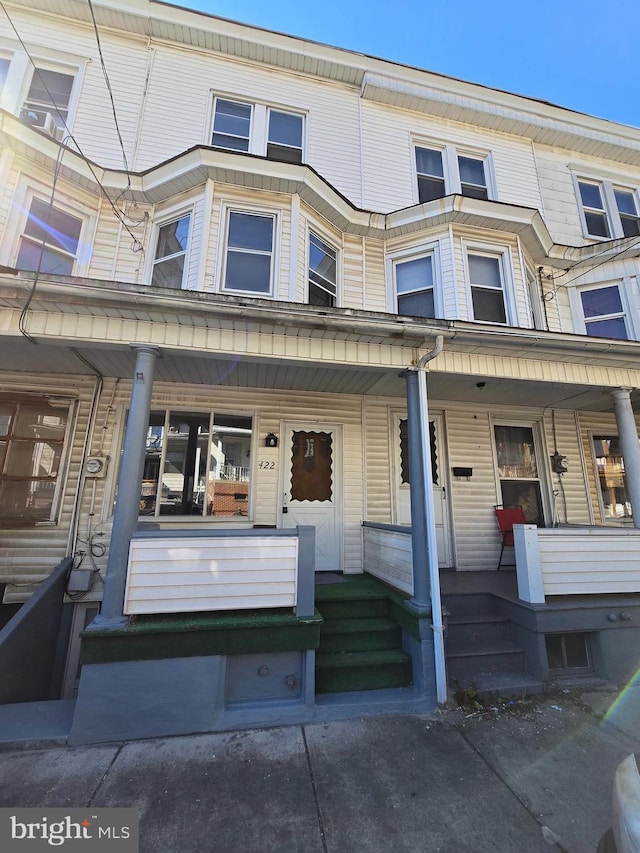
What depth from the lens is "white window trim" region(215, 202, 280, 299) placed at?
529 centimetres

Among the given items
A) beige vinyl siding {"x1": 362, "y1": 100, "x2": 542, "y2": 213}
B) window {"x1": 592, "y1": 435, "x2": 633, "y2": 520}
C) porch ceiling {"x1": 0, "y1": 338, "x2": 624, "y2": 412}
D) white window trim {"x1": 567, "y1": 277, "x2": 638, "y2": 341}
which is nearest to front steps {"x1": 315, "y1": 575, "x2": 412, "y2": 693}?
porch ceiling {"x1": 0, "y1": 338, "x2": 624, "y2": 412}

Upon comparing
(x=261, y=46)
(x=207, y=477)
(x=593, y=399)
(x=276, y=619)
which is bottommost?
(x=276, y=619)

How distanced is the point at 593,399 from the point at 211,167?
6.70 meters

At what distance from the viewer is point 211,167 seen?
17.9 feet

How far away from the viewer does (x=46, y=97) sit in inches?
241

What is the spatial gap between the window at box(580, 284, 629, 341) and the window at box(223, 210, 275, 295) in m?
5.79

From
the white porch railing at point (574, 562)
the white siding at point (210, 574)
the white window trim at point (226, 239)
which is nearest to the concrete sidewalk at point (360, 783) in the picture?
the white siding at point (210, 574)

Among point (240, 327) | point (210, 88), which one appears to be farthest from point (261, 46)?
point (240, 327)

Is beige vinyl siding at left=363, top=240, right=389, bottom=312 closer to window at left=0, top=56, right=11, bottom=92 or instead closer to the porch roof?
the porch roof

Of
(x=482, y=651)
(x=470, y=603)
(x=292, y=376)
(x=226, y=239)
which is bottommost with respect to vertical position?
(x=482, y=651)

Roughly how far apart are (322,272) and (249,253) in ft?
3.99

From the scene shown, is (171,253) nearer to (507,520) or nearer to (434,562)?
(434,562)

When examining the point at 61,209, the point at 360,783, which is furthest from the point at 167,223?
the point at 360,783

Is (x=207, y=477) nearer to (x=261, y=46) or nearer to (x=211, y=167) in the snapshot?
(x=211, y=167)
